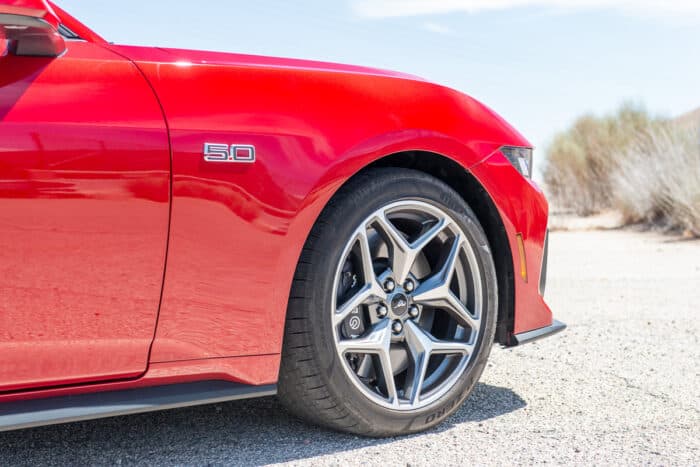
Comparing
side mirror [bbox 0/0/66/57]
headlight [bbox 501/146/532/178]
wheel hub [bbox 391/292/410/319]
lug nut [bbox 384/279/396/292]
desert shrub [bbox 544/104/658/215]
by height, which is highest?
side mirror [bbox 0/0/66/57]

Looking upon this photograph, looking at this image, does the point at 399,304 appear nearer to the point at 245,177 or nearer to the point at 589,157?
the point at 245,177

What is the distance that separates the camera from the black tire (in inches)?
104

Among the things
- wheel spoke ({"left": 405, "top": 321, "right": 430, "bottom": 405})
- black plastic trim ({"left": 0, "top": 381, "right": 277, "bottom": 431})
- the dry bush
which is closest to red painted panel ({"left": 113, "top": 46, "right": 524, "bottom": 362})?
black plastic trim ({"left": 0, "top": 381, "right": 277, "bottom": 431})

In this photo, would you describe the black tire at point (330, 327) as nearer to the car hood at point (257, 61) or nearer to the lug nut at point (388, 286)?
the lug nut at point (388, 286)

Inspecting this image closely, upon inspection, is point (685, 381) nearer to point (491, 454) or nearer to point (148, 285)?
point (491, 454)

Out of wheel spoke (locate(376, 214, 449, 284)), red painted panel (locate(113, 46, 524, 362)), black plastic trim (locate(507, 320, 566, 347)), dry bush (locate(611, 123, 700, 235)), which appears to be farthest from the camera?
dry bush (locate(611, 123, 700, 235))

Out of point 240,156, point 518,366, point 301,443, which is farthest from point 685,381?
point 240,156

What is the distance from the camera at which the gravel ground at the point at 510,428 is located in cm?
272

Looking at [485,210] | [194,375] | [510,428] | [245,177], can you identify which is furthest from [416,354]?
[245,177]

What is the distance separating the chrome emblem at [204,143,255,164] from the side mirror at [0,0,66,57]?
51 cm

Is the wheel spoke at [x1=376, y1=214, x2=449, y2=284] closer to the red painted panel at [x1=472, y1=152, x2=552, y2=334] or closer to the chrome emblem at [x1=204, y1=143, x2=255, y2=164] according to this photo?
the red painted panel at [x1=472, y1=152, x2=552, y2=334]

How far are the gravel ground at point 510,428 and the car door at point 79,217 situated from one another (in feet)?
1.75

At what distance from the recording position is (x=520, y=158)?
128 inches

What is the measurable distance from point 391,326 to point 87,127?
125 cm
